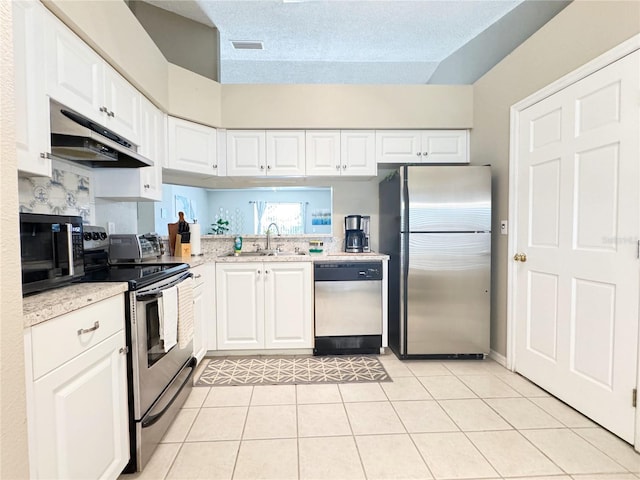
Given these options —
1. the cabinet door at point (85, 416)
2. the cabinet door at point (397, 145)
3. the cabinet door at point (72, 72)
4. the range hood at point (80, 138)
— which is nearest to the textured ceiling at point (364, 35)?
the cabinet door at point (397, 145)

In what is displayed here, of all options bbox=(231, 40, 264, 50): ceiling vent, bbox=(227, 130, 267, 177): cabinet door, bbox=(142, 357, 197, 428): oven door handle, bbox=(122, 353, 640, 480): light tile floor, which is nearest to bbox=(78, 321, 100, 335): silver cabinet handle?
bbox=(142, 357, 197, 428): oven door handle

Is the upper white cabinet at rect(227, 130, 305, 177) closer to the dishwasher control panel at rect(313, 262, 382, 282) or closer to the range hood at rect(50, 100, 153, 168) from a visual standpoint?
the dishwasher control panel at rect(313, 262, 382, 282)

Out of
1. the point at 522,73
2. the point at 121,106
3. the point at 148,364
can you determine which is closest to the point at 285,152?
the point at 121,106

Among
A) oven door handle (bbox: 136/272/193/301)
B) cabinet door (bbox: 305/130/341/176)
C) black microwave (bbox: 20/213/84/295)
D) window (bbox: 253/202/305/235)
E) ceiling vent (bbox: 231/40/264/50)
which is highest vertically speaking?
ceiling vent (bbox: 231/40/264/50)

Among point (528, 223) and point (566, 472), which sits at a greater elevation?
point (528, 223)

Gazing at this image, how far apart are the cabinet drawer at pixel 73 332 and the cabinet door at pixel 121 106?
3.90 feet

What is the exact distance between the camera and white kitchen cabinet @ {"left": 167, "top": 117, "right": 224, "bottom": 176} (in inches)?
109

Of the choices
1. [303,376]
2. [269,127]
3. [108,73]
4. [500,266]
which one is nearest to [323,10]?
[269,127]

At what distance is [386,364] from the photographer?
2742 mm

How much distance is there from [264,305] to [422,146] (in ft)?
7.20

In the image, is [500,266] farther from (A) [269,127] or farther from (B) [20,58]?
(B) [20,58]

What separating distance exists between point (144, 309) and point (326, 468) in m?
1.18

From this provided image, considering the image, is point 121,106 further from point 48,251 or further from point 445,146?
point 445,146

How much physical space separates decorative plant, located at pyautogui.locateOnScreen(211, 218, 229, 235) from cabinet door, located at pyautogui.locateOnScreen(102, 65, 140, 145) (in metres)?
1.34
